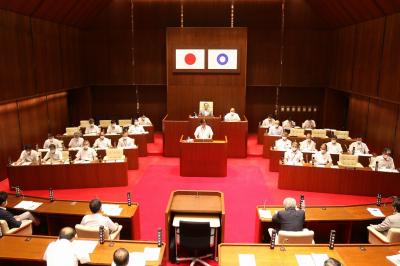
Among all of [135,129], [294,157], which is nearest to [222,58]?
[135,129]

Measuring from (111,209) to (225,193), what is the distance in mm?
A: 3461

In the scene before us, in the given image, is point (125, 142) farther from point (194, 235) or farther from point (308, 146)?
point (194, 235)

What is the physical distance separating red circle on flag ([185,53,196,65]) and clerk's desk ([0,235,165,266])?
9.74 m

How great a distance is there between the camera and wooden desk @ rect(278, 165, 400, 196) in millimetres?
8383

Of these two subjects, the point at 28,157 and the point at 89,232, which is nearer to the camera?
the point at 89,232

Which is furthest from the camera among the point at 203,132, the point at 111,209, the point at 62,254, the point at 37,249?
the point at 203,132

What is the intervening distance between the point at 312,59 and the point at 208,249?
36.3ft

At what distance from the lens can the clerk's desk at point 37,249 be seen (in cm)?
445

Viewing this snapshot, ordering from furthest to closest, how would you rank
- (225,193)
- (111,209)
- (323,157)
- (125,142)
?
(125,142) < (323,157) < (225,193) < (111,209)

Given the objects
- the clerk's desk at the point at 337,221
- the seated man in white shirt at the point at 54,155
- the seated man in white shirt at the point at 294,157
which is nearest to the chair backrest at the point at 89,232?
the clerk's desk at the point at 337,221

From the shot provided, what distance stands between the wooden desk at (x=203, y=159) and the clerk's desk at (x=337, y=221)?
12.6 feet

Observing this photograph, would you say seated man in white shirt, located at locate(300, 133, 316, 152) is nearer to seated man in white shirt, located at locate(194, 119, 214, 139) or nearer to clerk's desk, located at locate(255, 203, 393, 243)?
seated man in white shirt, located at locate(194, 119, 214, 139)

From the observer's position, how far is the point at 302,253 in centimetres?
453

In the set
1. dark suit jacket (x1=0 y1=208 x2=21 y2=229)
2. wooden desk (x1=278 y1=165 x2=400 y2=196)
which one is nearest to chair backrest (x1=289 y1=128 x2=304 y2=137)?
wooden desk (x1=278 y1=165 x2=400 y2=196)
